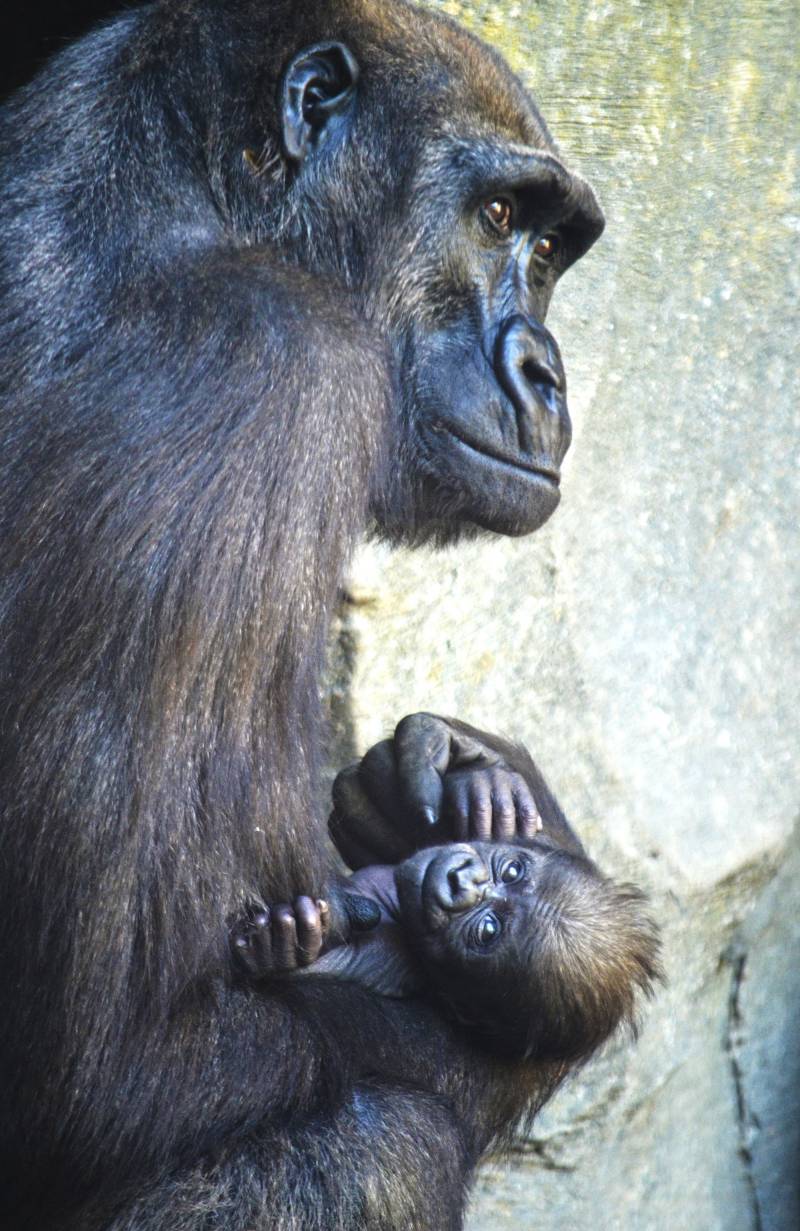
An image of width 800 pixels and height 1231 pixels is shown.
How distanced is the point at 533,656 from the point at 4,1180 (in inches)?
83.9

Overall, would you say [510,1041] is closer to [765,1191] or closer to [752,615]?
[752,615]

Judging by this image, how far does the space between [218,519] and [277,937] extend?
746 millimetres

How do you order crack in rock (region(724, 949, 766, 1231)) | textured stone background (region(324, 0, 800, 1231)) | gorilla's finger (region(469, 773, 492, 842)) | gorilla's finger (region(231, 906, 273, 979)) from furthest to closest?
crack in rock (region(724, 949, 766, 1231))
textured stone background (region(324, 0, 800, 1231))
gorilla's finger (region(469, 773, 492, 842))
gorilla's finger (region(231, 906, 273, 979))

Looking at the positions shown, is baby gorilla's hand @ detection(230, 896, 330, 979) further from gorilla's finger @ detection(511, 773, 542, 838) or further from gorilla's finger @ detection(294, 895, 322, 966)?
gorilla's finger @ detection(511, 773, 542, 838)

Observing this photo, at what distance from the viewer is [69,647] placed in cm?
267

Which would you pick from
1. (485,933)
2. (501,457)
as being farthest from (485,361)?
(485,933)

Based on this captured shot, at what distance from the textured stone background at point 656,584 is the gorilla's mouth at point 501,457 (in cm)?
87

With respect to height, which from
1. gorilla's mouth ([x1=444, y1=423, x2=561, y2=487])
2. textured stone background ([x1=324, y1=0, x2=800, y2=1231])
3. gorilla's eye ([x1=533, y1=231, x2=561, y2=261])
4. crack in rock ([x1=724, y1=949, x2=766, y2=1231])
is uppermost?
gorilla's eye ([x1=533, y1=231, x2=561, y2=261])

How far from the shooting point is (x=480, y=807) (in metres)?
3.57

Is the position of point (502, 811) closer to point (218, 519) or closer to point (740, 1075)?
point (218, 519)

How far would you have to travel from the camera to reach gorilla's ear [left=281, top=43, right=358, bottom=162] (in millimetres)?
3191

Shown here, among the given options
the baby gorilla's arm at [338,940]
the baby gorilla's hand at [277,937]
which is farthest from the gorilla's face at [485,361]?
the baby gorilla's hand at [277,937]

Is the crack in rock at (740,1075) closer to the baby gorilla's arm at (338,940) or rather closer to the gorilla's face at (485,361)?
the baby gorilla's arm at (338,940)

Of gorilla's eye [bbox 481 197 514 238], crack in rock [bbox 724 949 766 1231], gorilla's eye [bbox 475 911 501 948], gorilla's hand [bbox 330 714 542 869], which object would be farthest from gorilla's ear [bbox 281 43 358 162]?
crack in rock [bbox 724 949 766 1231]
